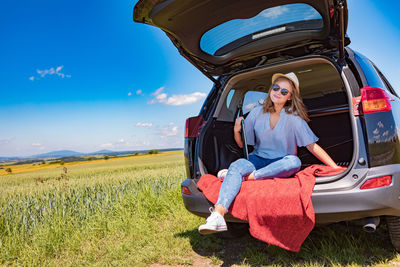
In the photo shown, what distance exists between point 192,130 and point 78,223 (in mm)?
1978

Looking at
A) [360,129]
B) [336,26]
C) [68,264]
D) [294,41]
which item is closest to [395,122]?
[360,129]

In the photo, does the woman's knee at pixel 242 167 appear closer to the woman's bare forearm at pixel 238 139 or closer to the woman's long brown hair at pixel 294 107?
the woman's bare forearm at pixel 238 139

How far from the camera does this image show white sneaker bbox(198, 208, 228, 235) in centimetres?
207

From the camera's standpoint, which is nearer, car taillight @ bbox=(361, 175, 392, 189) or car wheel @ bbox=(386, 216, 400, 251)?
car taillight @ bbox=(361, 175, 392, 189)

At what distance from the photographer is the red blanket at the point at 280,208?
202 cm

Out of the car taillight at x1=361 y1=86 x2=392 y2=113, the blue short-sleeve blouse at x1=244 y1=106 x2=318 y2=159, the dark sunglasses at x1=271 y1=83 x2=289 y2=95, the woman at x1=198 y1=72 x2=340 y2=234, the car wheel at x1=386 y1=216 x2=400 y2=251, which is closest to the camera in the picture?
the car taillight at x1=361 y1=86 x2=392 y2=113

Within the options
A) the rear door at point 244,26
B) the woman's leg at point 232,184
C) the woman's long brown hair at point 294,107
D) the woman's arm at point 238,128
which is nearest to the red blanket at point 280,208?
the woman's leg at point 232,184

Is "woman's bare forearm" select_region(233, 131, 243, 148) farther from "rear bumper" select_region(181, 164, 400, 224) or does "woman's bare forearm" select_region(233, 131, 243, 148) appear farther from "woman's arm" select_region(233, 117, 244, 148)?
"rear bumper" select_region(181, 164, 400, 224)

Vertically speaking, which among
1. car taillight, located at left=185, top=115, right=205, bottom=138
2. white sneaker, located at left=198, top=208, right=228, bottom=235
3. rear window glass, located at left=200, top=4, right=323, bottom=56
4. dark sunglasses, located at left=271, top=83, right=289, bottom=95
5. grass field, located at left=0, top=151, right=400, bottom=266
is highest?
rear window glass, located at left=200, top=4, right=323, bottom=56

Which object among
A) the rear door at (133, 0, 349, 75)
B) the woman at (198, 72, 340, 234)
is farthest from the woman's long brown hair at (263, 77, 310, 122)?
Result: the rear door at (133, 0, 349, 75)

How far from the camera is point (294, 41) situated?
2.44m

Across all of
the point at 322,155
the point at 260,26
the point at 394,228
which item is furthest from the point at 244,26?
the point at 394,228

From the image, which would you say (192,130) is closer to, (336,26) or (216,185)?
(216,185)

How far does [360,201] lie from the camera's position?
1890mm
